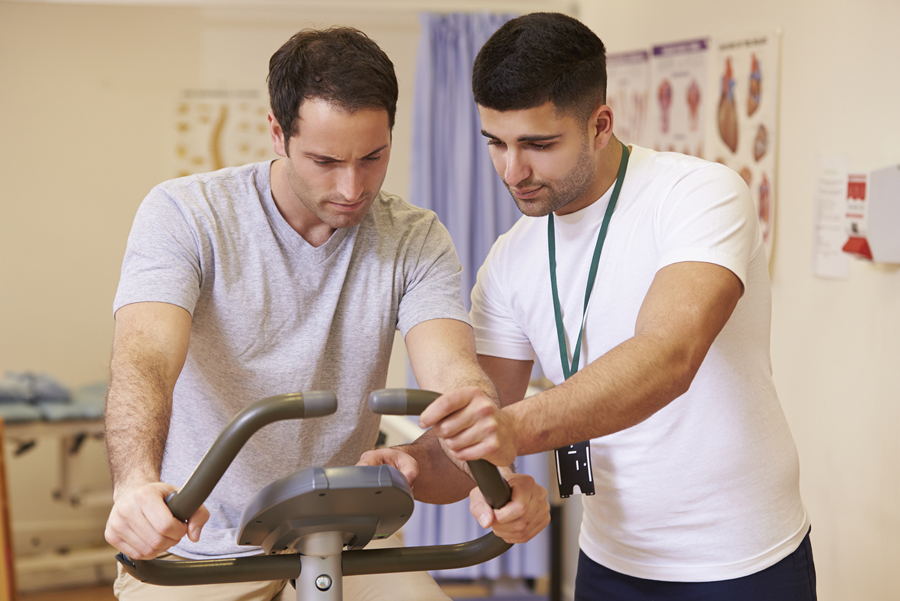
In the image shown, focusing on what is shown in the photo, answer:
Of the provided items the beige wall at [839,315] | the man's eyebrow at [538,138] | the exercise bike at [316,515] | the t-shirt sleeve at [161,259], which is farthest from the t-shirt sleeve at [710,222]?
the beige wall at [839,315]

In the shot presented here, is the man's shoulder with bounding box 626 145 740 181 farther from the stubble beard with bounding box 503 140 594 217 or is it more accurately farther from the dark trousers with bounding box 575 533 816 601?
the dark trousers with bounding box 575 533 816 601

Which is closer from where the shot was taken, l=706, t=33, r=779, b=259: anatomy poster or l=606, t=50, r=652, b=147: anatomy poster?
l=706, t=33, r=779, b=259: anatomy poster

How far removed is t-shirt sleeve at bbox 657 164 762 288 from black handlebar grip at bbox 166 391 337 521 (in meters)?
0.62

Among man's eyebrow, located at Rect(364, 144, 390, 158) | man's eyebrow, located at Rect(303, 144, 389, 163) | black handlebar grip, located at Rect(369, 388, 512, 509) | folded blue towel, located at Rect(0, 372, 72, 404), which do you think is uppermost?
man's eyebrow, located at Rect(364, 144, 390, 158)

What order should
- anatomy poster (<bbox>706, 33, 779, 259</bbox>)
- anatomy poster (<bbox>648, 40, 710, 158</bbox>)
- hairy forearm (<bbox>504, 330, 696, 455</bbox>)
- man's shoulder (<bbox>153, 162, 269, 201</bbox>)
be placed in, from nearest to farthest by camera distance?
hairy forearm (<bbox>504, 330, 696, 455</bbox>)
man's shoulder (<bbox>153, 162, 269, 201</bbox>)
anatomy poster (<bbox>706, 33, 779, 259</bbox>)
anatomy poster (<bbox>648, 40, 710, 158</bbox>)

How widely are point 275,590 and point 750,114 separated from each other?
6.50 ft

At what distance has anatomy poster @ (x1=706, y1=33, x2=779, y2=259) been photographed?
247 cm

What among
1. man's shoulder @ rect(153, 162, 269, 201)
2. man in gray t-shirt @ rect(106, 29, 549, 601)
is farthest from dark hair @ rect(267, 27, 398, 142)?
man's shoulder @ rect(153, 162, 269, 201)

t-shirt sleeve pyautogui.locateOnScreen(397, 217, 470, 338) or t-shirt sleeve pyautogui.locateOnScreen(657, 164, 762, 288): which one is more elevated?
t-shirt sleeve pyautogui.locateOnScreen(657, 164, 762, 288)

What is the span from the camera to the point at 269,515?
0.99 meters

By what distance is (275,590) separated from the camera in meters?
1.43

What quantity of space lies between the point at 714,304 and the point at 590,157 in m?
0.38

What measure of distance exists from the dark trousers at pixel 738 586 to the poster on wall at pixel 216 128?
2935mm

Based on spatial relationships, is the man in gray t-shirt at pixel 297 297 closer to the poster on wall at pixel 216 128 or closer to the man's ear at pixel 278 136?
the man's ear at pixel 278 136
